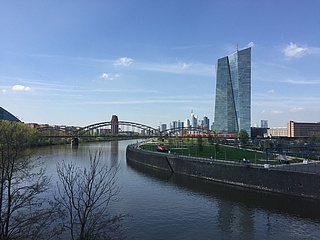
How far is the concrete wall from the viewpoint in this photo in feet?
83.0

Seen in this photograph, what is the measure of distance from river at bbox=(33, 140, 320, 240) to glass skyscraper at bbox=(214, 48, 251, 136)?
118948 mm

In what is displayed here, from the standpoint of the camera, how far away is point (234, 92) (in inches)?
5768

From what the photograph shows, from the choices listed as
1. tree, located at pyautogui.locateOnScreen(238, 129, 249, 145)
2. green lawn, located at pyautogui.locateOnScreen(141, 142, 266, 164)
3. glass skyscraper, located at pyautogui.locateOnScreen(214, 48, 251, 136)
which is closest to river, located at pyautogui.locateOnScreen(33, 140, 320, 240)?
green lawn, located at pyautogui.locateOnScreen(141, 142, 266, 164)

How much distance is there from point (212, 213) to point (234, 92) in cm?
13075

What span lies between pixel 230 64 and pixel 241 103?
2075 cm

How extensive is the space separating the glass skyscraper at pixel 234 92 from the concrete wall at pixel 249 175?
107856mm

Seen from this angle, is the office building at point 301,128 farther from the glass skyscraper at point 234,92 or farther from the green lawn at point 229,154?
the green lawn at point 229,154

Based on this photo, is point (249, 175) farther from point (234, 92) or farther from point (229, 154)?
point (234, 92)

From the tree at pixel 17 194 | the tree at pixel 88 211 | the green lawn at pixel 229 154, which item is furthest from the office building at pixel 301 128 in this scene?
the tree at pixel 17 194

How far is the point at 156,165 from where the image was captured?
47031mm

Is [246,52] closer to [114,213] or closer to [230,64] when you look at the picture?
[230,64]

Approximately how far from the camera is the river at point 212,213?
1756cm

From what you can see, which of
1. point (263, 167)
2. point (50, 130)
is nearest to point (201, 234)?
point (263, 167)

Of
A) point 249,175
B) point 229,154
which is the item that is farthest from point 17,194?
point 229,154
